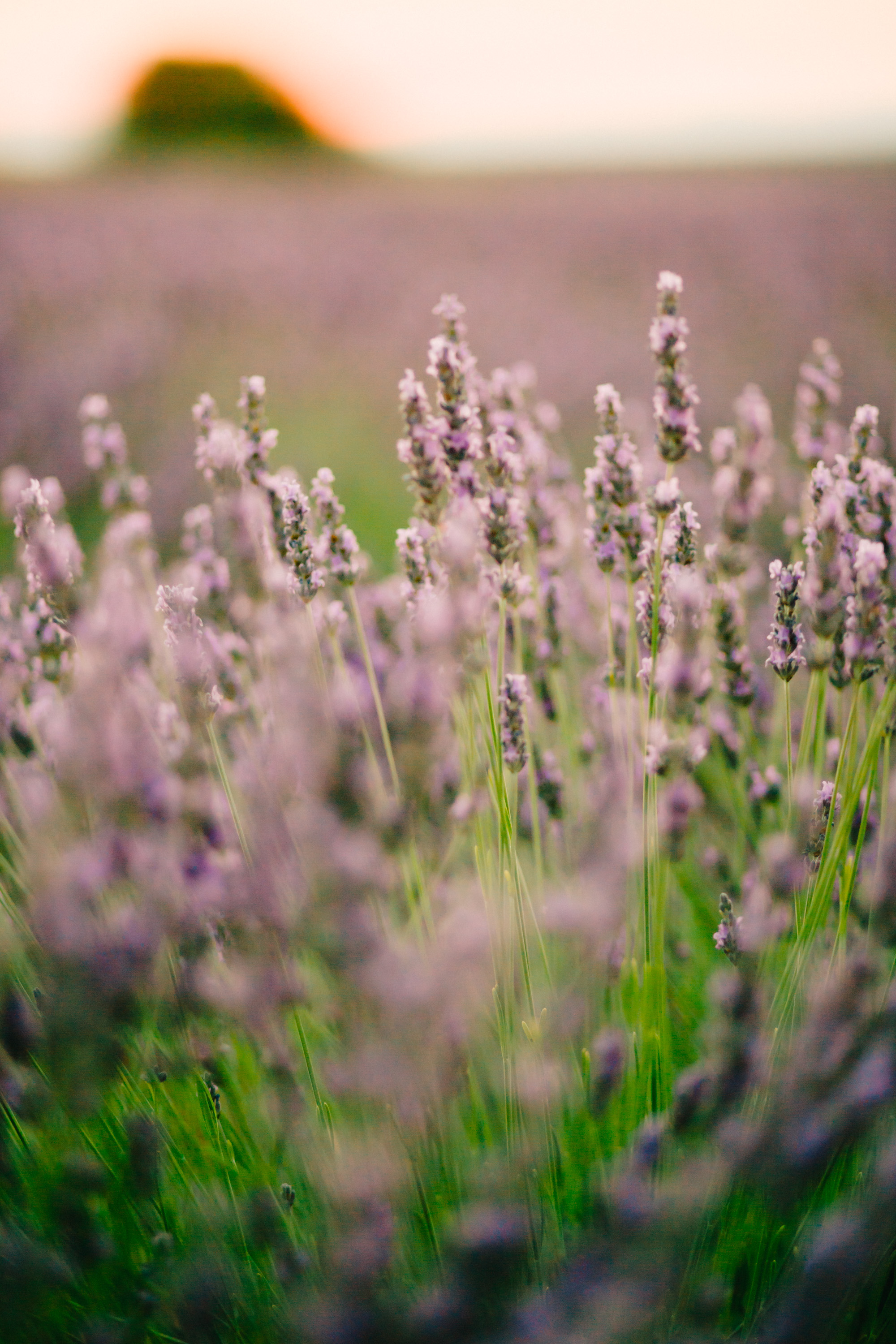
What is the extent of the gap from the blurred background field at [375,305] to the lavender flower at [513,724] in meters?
2.22

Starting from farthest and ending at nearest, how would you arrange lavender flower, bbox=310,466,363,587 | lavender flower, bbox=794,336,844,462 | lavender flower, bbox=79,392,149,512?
lavender flower, bbox=79,392,149,512 < lavender flower, bbox=794,336,844,462 < lavender flower, bbox=310,466,363,587

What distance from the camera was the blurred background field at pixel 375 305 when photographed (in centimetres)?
556

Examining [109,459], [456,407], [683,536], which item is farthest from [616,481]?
[109,459]

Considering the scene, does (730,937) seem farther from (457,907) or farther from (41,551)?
(41,551)

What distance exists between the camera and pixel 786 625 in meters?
1.19

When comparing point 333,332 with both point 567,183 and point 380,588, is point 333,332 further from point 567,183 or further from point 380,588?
point 567,183

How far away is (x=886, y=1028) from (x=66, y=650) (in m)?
1.35

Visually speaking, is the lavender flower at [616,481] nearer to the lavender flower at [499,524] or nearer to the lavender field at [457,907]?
the lavender field at [457,907]

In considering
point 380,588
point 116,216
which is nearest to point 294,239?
point 116,216

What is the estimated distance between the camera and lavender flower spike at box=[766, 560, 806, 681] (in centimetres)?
117

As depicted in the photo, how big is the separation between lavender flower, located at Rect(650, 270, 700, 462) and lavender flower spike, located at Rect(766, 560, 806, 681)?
0.23 m

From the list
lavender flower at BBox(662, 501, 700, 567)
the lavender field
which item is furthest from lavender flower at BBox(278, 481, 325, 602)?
lavender flower at BBox(662, 501, 700, 567)

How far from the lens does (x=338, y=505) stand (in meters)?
1.41

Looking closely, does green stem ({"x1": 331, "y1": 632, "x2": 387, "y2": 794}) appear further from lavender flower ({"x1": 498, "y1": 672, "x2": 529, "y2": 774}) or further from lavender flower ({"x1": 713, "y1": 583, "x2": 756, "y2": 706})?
lavender flower ({"x1": 713, "y1": 583, "x2": 756, "y2": 706})
